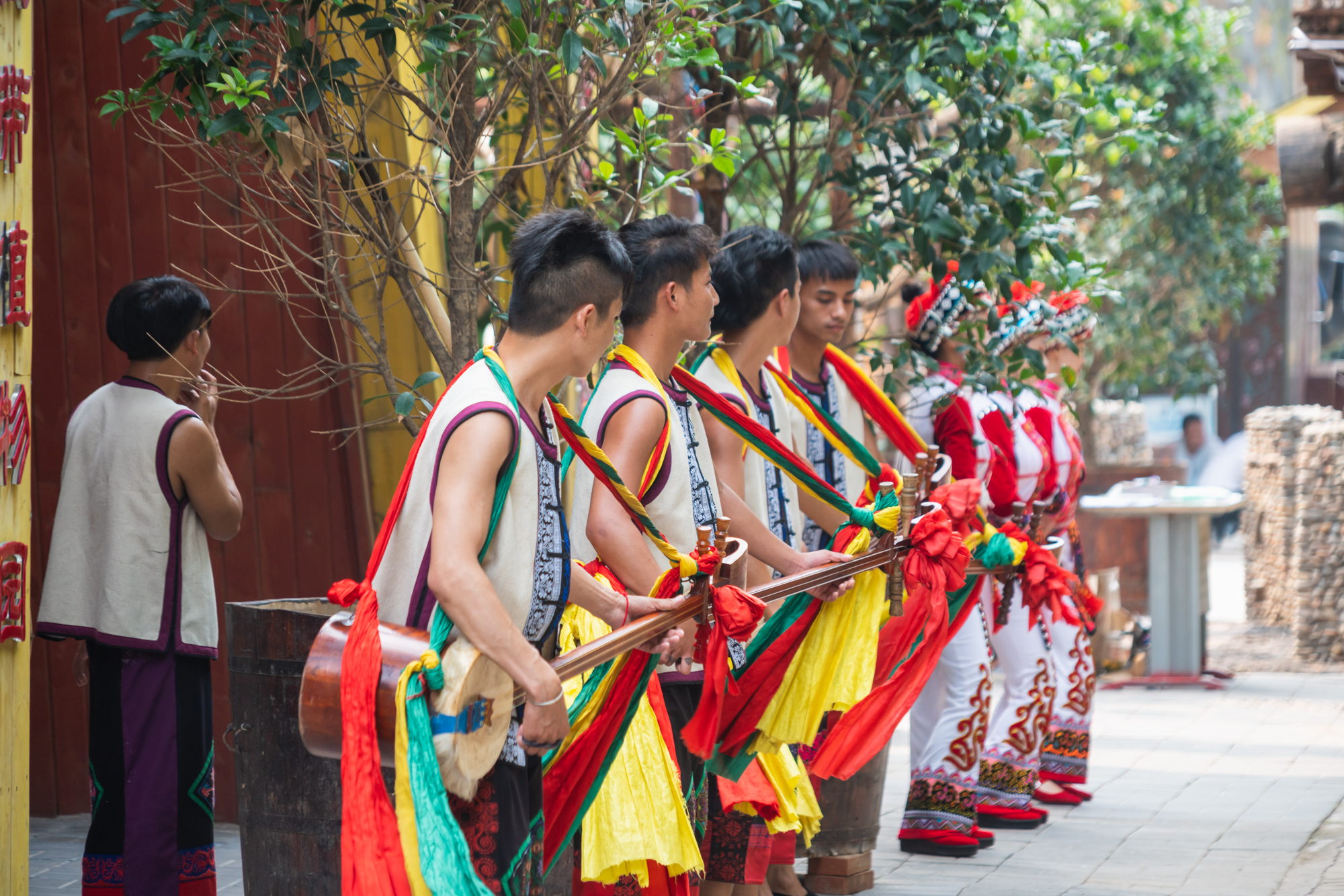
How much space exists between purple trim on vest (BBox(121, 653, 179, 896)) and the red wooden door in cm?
149

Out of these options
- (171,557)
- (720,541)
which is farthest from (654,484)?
(171,557)

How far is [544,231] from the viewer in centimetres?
270

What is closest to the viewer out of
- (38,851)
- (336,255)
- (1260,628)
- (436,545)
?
(436,545)

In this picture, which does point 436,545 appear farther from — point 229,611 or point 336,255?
point 336,255

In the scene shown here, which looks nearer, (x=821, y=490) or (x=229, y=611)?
(x=229, y=611)

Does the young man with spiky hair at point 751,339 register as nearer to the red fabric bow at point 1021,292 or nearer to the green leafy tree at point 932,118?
the green leafy tree at point 932,118

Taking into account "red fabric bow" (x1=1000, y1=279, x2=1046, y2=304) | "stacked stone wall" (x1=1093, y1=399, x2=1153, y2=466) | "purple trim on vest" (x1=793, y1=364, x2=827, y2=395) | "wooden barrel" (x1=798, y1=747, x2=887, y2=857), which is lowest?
"wooden barrel" (x1=798, y1=747, x2=887, y2=857)

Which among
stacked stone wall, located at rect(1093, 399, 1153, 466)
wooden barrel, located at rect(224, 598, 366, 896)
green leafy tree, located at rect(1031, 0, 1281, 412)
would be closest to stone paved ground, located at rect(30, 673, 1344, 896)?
wooden barrel, located at rect(224, 598, 366, 896)

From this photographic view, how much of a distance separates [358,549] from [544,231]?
294cm

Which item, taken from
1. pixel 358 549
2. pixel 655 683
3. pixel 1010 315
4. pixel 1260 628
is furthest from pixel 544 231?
pixel 1260 628

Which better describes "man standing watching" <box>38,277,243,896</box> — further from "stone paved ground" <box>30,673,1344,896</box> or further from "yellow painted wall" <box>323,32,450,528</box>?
"yellow painted wall" <box>323,32,450,528</box>

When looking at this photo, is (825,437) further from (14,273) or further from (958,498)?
(14,273)

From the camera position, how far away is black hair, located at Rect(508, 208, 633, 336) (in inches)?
105

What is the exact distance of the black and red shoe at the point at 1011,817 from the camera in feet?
18.7
